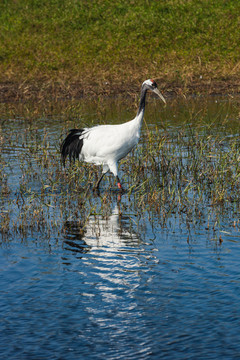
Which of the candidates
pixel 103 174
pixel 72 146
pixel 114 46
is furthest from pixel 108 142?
pixel 114 46

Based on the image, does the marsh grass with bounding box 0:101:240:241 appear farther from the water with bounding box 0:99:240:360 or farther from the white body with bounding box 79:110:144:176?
the white body with bounding box 79:110:144:176

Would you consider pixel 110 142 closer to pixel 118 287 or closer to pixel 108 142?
pixel 108 142

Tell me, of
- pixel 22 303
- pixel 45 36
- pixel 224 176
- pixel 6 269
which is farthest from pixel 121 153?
pixel 45 36

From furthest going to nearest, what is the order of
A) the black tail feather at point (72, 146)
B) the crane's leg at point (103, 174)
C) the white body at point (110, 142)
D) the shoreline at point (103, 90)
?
the shoreline at point (103, 90) < the black tail feather at point (72, 146) < the crane's leg at point (103, 174) < the white body at point (110, 142)

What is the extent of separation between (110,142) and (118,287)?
12.5 ft

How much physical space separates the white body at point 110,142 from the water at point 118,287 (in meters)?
1.02

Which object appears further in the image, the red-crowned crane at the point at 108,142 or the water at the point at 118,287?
the red-crowned crane at the point at 108,142

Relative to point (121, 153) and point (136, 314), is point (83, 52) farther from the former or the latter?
point (136, 314)

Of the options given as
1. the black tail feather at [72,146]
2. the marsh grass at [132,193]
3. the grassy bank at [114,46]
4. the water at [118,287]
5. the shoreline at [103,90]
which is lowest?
the water at [118,287]

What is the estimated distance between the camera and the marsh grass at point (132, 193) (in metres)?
7.82

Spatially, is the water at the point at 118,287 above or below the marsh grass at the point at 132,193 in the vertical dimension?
below

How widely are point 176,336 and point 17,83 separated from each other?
18.0 meters

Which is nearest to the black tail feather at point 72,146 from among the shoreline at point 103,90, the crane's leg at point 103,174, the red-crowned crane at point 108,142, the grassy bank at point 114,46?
the red-crowned crane at point 108,142

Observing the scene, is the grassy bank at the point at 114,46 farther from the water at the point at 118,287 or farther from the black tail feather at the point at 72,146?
the water at the point at 118,287
